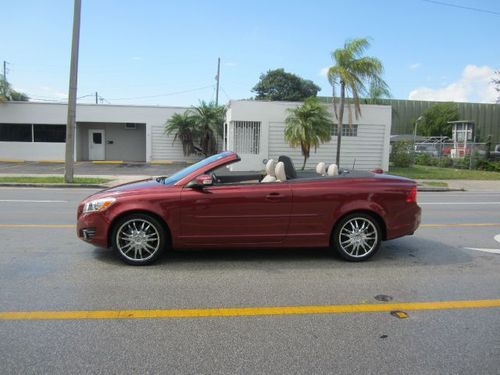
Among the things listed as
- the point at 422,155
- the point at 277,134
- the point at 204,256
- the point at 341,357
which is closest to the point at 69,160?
the point at 277,134

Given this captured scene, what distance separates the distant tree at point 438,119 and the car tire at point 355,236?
194 feet

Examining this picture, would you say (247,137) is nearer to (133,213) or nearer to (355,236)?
(355,236)

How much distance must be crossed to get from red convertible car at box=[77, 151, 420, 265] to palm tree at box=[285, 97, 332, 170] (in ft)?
45.5

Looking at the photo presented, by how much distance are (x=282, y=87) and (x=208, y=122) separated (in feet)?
145

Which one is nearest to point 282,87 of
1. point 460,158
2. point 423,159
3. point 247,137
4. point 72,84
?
point 423,159

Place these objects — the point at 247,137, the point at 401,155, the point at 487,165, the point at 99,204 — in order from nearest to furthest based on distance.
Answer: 1. the point at 99,204
2. the point at 247,137
3. the point at 401,155
4. the point at 487,165

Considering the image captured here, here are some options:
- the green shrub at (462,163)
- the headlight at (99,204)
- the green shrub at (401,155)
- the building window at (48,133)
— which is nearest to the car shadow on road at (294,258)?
the headlight at (99,204)

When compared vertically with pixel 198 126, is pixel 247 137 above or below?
below

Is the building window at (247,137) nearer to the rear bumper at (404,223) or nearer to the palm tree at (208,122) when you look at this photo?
the palm tree at (208,122)

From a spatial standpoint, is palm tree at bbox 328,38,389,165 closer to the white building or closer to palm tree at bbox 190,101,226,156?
the white building

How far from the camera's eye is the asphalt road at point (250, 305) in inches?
125

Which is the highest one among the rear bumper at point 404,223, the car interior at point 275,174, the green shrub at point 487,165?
the green shrub at point 487,165

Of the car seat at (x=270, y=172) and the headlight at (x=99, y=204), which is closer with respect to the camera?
the headlight at (x=99, y=204)

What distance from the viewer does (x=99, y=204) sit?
17.7 feet
